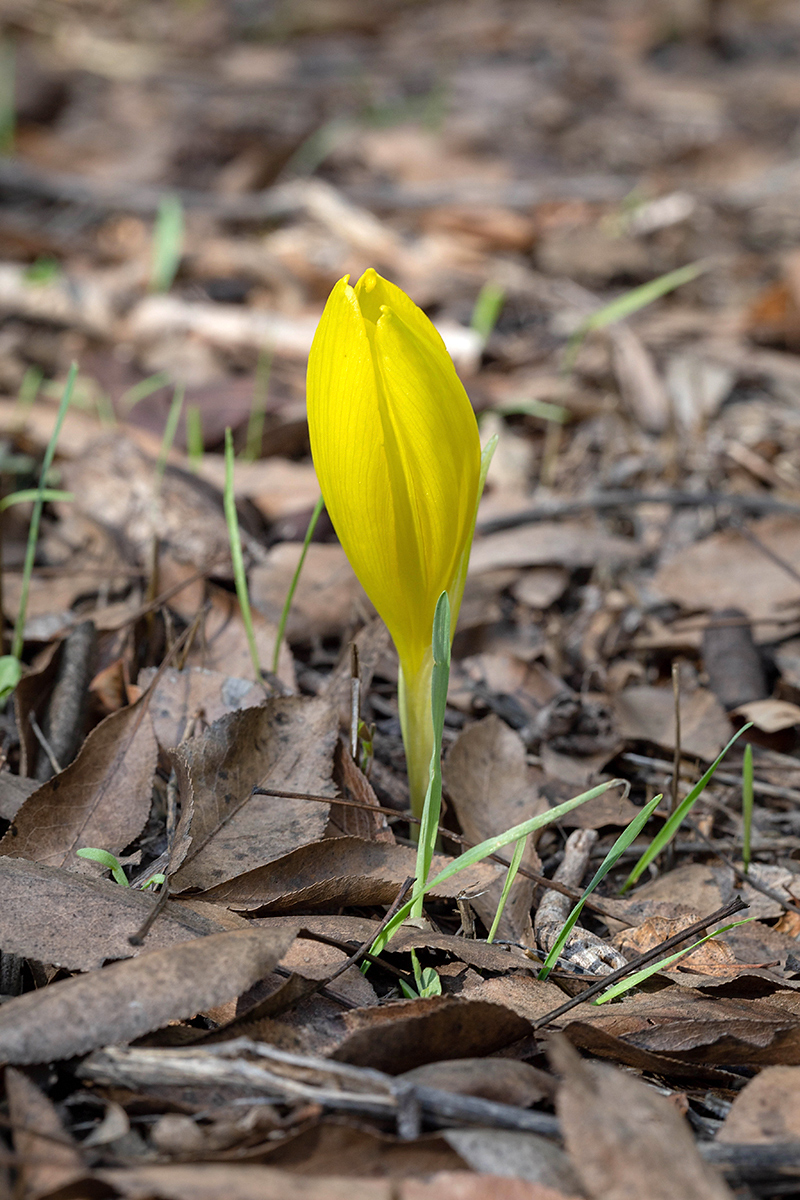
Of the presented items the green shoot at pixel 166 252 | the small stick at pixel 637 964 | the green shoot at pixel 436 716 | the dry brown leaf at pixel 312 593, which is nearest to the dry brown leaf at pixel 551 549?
the dry brown leaf at pixel 312 593

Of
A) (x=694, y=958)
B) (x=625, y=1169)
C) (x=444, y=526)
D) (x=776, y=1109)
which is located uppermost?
(x=444, y=526)

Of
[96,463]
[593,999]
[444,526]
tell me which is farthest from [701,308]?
[593,999]

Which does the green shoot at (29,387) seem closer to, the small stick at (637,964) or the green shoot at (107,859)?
the green shoot at (107,859)

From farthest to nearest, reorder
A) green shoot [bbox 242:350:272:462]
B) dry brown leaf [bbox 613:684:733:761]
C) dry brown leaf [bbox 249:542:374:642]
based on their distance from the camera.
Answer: green shoot [bbox 242:350:272:462] → dry brown leaf [bbox 249:542:374:642] → dry brown leaf [bbox 613:684:733:761]

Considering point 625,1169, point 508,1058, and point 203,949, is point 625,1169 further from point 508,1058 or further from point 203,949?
point 203,949

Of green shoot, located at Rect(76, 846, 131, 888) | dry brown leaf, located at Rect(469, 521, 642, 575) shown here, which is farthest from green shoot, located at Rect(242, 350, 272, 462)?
green shoot, located at Rect(76, 846, 131, 888)

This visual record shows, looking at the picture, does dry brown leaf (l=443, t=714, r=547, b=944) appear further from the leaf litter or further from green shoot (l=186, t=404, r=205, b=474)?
green shoot (l=186, t=404, r=205, b=474)
